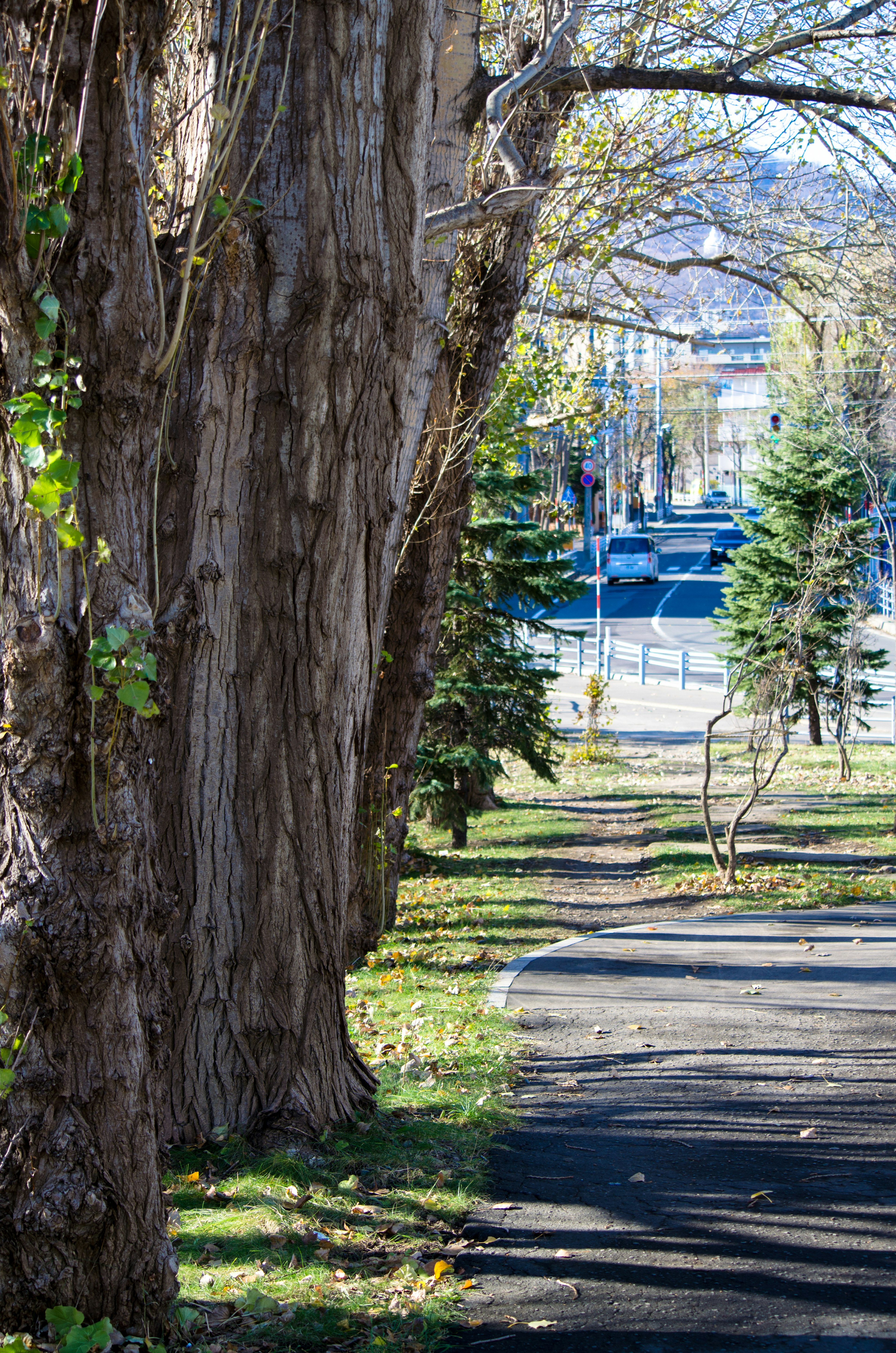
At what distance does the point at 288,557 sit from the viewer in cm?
447

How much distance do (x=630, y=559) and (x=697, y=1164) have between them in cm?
4817

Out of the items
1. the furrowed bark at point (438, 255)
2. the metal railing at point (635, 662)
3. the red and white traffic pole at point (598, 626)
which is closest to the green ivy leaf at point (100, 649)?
the furrowed bark at point (438, 255)

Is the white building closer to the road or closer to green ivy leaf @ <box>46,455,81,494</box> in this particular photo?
the road

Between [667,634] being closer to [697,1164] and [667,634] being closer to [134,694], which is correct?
[697,1164]

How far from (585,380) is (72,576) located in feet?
47.1

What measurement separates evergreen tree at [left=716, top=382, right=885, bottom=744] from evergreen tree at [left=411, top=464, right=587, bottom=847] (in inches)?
197

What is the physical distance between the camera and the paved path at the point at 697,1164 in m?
3.38

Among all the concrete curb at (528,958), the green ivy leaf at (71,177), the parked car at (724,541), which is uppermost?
the parked car at (724,541)

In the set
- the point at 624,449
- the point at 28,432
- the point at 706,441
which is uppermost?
the point at 706,441

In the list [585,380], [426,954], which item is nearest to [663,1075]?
[426,954]

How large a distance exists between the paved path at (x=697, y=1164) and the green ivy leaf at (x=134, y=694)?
6.61ft

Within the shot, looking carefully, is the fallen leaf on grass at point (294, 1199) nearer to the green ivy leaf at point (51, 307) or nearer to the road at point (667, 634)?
the green ivy leaf at point (51, 307)

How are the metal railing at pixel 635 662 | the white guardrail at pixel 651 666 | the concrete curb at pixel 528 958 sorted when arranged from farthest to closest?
the metal railing at pixel 635 662 < the white guardrail at pixel 651 666 < the concrete curb at pixel 528 958

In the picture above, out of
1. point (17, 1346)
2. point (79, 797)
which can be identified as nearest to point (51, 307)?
point (79, 797)
